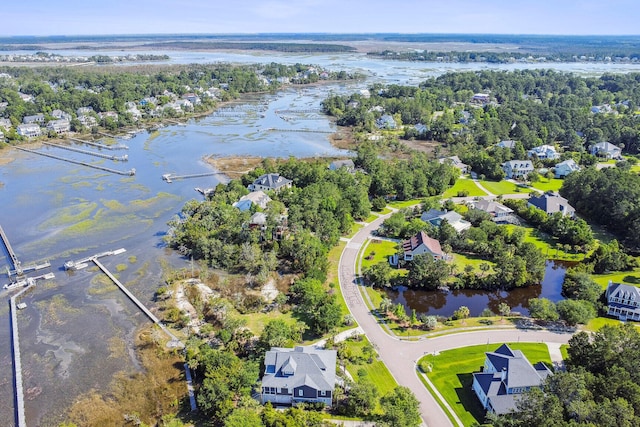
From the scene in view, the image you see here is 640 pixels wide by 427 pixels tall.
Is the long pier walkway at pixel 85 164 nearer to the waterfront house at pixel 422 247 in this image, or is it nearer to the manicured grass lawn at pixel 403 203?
the manicured grass lawn at pixel 403 203

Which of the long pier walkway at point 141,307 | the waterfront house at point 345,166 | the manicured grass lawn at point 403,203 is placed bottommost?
the long pier walkway at point 141,307

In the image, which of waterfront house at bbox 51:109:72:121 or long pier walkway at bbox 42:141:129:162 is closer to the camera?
long pier walkway at bbox 42:141:129:162

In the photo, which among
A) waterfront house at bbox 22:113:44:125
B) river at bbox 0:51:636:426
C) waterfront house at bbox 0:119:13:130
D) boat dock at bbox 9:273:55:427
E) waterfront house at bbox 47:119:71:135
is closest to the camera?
boat dock at bbox 9:273:55:427

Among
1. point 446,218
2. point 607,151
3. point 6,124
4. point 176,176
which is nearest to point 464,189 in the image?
point 446,218

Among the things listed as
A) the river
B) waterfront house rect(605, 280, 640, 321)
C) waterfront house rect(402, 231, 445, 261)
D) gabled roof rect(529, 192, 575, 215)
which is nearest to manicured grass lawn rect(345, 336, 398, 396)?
the river

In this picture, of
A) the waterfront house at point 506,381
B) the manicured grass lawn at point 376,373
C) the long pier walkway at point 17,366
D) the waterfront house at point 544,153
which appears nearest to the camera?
the waterfront house at point 506,381

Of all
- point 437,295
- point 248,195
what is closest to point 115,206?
point 248,195

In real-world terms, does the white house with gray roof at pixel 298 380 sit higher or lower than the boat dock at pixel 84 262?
higher

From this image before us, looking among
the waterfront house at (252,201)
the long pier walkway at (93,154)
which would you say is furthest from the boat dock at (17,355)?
the long pier walkway at (93,154)

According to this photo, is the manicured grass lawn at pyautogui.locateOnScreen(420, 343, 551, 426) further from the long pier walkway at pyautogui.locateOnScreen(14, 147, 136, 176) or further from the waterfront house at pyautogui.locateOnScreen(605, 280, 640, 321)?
the long pier walkway at pyautogui.locateOnScreen(14, 147, 136, 176)
